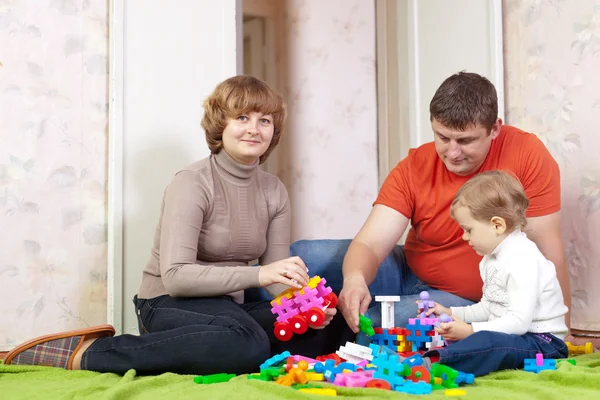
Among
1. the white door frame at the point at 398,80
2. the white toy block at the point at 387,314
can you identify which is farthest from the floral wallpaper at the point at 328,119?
the white toy block at the point at 387,314

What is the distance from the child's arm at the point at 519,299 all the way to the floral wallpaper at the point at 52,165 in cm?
151

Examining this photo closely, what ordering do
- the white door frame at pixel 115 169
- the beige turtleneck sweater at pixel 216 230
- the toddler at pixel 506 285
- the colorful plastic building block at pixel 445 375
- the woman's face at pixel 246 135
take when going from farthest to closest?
the white door frame at pixel 115 169
the woman's face at pixel 246 135
the beige turtleneck sweater at pixel 216 230
the toddler at pixel 506 285
the colorful plastic building block at pixel 445 375

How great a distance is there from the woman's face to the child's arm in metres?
0.79

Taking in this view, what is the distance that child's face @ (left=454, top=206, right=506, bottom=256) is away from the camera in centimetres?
186

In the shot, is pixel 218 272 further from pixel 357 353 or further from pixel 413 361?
pixel 413 361

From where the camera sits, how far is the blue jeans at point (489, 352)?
164cm

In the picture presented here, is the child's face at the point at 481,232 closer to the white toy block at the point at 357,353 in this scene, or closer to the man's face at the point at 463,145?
the man's face at the point at 463,145

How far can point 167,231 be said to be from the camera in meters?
1.91

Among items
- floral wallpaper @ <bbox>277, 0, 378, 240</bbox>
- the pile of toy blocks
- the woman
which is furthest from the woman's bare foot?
floral wallpaper @ <bbox>277, 0, 378, 240</bbox>

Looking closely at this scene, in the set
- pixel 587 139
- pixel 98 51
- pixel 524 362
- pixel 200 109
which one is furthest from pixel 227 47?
pixel 524 362

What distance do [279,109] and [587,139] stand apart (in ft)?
3.90

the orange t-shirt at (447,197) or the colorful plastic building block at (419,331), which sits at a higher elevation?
the orange t-shirt at (447,197)

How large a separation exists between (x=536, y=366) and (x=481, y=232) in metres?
0.38

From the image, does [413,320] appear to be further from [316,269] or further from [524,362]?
[316,269]
